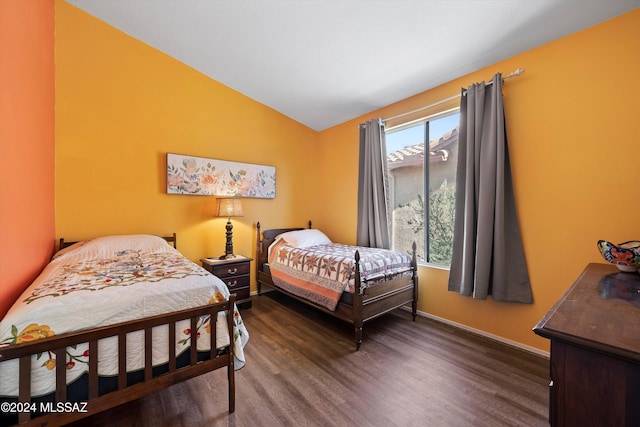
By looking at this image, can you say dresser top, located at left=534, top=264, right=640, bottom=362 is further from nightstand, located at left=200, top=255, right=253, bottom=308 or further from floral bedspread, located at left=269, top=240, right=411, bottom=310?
nightstand, located at left=200, top=255, right=253, bottom=308

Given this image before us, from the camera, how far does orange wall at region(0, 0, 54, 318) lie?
1405 millimetres

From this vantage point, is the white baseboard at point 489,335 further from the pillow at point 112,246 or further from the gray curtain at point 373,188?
the pillow at point 112,246

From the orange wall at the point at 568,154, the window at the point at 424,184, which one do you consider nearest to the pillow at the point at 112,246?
the window at the point at 424,184

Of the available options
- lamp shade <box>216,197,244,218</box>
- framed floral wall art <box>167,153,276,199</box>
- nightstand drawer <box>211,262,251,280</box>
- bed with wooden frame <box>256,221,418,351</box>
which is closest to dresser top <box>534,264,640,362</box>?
bed with wooden frame <box>256,221,418,351</box>

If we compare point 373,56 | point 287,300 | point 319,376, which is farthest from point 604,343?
point 287,300

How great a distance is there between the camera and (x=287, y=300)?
361cm

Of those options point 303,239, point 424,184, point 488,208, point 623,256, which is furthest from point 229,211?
point 623,256

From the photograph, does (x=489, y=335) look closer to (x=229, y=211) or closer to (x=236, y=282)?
(x=236, y=282)

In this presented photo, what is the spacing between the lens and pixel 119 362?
4.27 feet

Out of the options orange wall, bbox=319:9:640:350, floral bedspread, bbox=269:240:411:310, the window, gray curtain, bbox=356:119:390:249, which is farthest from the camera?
gray curtain, bbox=356:119:390:249

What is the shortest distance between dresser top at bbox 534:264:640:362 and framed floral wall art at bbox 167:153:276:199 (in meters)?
3.43

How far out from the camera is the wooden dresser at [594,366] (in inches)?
26.4

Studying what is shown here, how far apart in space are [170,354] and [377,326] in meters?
2.05

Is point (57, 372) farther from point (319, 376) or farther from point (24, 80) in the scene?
point (24, 80)
